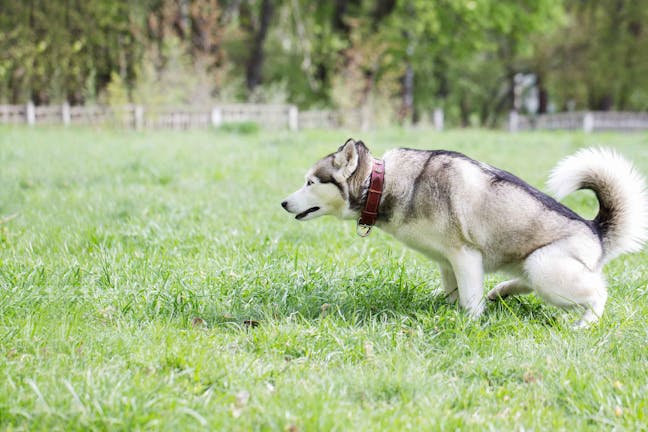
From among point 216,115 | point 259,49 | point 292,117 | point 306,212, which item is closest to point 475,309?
point 306,212

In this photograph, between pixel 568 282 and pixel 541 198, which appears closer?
pixel 568 282

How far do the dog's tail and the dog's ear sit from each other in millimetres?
1212

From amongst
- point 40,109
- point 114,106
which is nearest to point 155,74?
point 114,106

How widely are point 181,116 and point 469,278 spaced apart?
726 inches

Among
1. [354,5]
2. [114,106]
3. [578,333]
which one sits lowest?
[578,333]

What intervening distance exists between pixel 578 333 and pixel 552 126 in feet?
101

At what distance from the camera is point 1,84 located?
2506cm

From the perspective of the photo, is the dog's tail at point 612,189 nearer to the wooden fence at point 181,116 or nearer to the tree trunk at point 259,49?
the wooden fence at point 181,116

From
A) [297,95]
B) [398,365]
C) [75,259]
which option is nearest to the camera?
[398,365]

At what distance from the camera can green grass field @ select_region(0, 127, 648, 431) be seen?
2.64m

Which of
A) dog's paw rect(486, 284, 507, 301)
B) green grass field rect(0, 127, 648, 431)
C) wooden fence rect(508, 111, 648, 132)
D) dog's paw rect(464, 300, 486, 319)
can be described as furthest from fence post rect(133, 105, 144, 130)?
wooden fence rect(508, 111, 648, 132)

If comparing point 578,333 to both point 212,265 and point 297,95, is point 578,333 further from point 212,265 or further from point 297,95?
point 297,95

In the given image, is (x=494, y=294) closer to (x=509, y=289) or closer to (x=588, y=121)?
(x=509, y=289)

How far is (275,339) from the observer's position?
11.2ft
